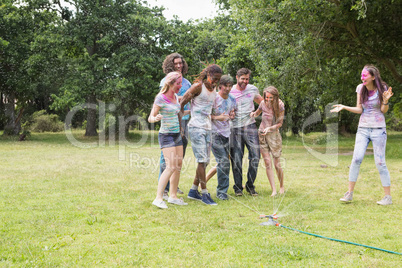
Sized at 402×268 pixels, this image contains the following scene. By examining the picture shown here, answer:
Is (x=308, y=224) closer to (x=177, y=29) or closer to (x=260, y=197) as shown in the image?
(x=260, y=197)

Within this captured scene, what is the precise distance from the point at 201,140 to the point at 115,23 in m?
20.7

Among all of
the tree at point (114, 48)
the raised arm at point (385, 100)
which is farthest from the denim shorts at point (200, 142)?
the tree at point (114, 48)

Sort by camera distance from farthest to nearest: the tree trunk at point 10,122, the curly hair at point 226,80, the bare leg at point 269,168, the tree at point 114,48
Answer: the tree trunk at point 10,122
the tree at point 114,48
the bare leg at point 269,168
the curly hair at point 226,80

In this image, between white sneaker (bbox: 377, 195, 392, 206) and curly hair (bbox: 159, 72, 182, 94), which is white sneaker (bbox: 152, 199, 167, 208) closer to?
curly hair (bbox: 159, 72, 182, 94)

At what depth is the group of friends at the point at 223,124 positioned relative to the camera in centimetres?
575

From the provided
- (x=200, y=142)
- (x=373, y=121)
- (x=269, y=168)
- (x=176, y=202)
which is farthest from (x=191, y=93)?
(x=373, y=121)

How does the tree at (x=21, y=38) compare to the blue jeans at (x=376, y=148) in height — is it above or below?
above

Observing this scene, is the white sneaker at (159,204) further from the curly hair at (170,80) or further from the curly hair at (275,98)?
the curly hair at (275,98)

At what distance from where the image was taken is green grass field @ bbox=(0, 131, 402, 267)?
11.8ft

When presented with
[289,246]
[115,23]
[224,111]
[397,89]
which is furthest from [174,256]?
[115,23]

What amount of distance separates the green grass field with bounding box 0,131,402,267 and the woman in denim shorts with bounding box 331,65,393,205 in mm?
434

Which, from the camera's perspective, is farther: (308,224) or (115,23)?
(115,23)

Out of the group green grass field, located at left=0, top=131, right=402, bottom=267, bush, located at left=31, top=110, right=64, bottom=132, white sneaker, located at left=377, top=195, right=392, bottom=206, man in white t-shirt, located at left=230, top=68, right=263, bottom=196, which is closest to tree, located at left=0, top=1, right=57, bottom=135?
bush, located at left=31, top=110, right=64, bottom=132

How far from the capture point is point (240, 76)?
6.61 m
